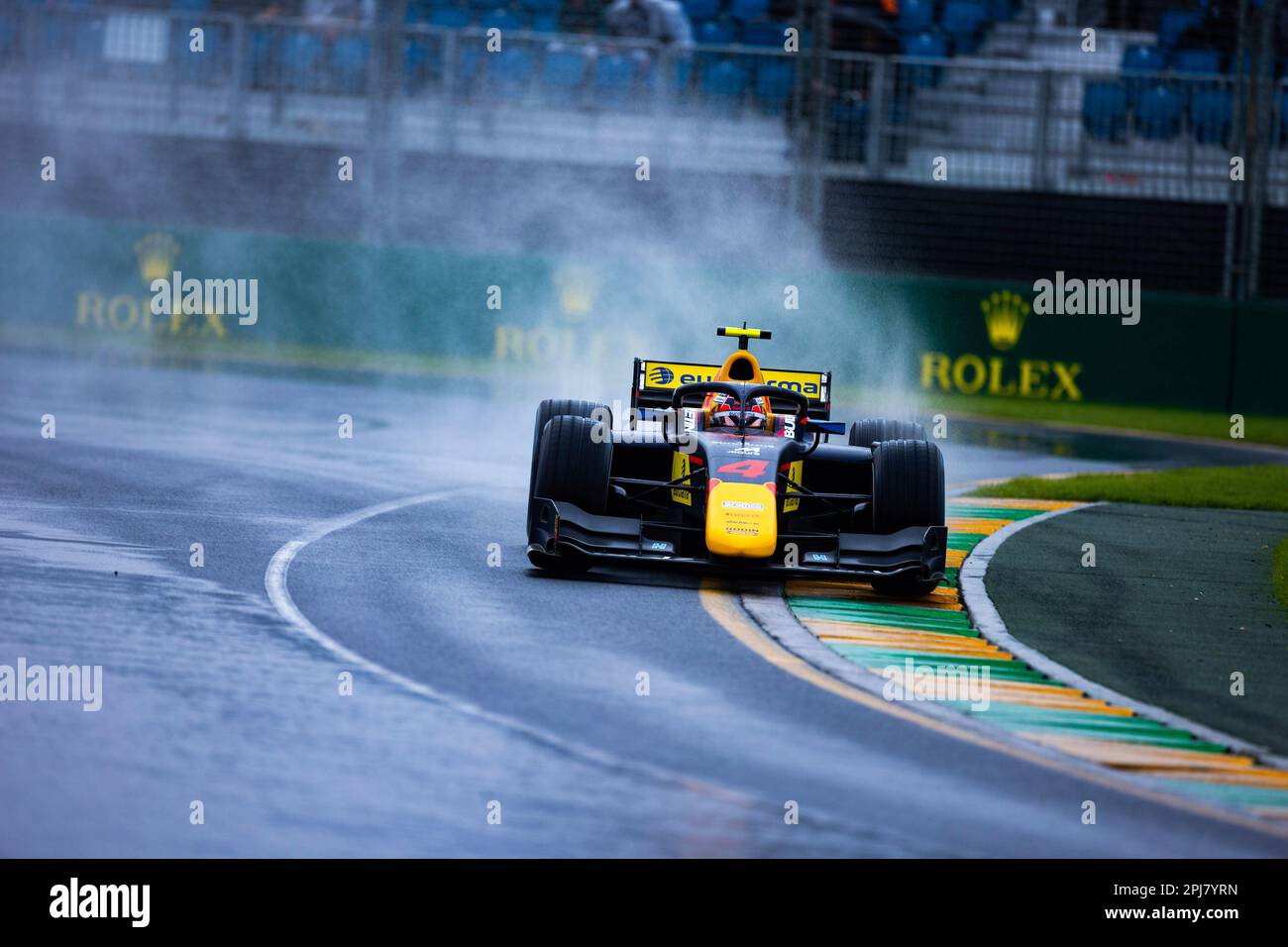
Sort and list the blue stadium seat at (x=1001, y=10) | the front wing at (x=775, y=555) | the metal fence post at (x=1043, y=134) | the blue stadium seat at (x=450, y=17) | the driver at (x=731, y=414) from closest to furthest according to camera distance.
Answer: the front wing at (x=775, y=555)
the driver at (x=731, y=414)
the metal fence post at (x=1043, y=134)
the blue stadium seat at (x=1001, y=10)
the blue stadium seat at (x=450, y=17)

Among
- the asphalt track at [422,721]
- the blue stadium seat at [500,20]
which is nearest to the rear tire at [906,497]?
the asphalt track at [422,721]

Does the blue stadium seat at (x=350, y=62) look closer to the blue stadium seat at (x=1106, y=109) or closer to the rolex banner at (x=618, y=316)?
the rolex banner at (x=618, y=316)

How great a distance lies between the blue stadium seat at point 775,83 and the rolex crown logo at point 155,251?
Answer: 803 cm

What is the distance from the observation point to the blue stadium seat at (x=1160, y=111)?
23797mm

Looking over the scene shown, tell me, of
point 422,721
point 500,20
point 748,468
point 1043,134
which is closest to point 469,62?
point 500,20

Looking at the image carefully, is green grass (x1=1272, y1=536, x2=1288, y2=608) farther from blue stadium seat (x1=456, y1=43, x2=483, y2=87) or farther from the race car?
blue stadium seat (x1=456, y1=43, x2=483, y2=87)

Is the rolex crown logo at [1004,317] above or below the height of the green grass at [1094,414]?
above

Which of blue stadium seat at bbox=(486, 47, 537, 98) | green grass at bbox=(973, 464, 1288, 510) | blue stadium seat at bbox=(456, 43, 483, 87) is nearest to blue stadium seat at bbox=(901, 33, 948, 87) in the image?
blue stadium seat at bbox=(486, 47, 537, 98)

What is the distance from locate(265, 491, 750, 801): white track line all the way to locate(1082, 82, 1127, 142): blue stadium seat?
1551 centimetres

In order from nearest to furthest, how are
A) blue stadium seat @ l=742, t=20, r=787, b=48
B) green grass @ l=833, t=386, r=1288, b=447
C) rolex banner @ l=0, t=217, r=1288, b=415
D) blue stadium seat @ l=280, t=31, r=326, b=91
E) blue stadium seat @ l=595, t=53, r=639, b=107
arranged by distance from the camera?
green grass @ l=833, t=386, r=1288, b=447 → rolex banner @ l=0, t=217, r=1288, b=415 → blue stadium seat @ l=595, t=53, r=639, b=107 → blue stadium seat @ l=280, t=31, r=326, b=91 → blue stadium seat @ l=742, t=20, r=787, b=48

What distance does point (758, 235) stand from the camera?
2433cm

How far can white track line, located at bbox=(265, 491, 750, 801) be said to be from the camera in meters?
6.31

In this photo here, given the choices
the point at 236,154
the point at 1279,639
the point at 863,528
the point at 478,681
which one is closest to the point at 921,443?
the point at 863,528

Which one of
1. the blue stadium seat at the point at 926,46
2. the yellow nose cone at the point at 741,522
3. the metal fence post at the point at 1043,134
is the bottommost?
the yellow nose cone at the point at 741,522
